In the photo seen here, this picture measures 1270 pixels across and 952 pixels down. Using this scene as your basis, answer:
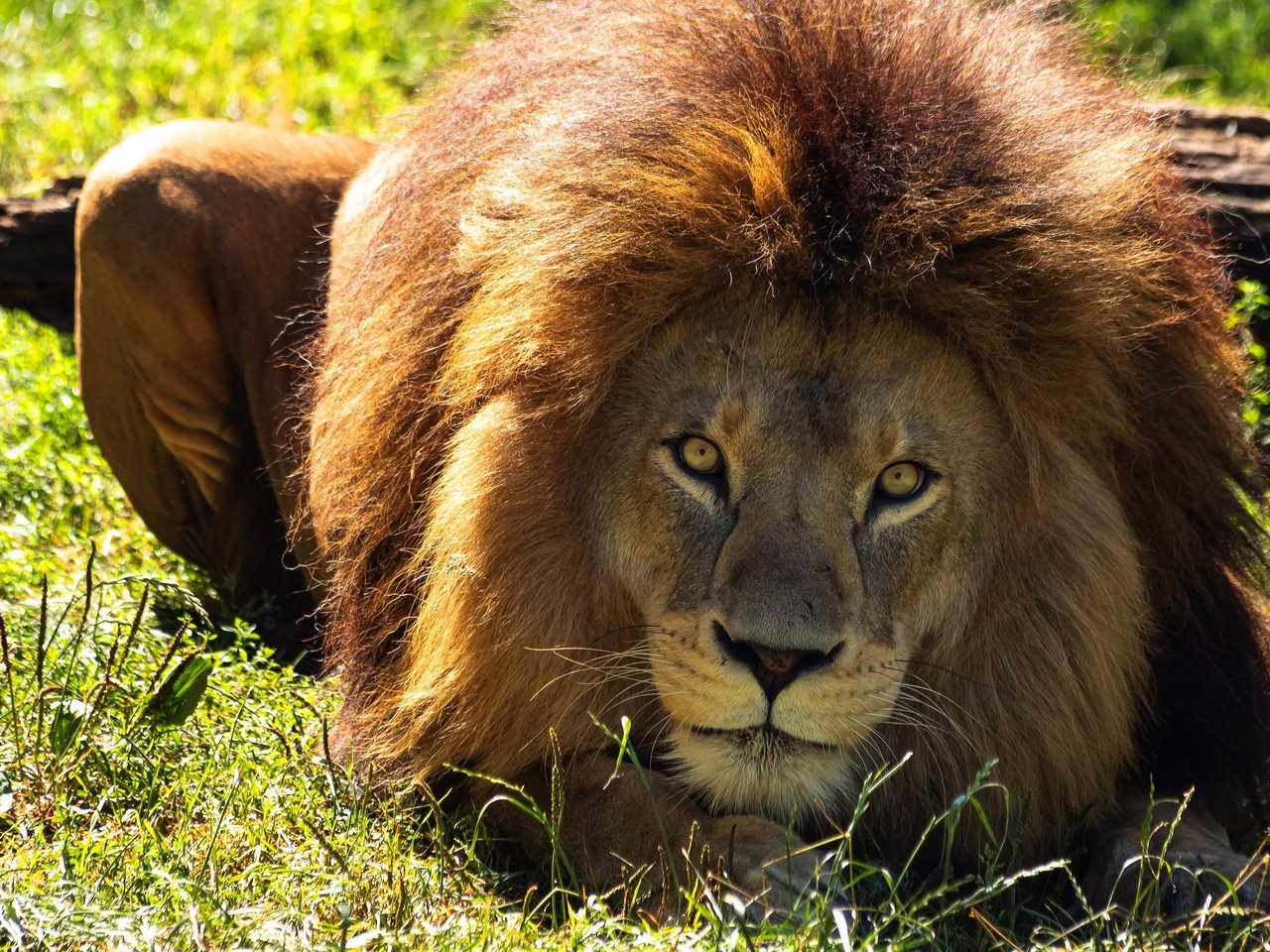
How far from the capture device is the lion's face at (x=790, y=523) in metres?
2.92

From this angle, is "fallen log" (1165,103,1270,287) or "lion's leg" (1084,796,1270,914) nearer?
"lion's leg" (1084,796,1270,914)

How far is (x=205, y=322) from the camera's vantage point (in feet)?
14.4

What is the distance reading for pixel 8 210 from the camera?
5184 mm

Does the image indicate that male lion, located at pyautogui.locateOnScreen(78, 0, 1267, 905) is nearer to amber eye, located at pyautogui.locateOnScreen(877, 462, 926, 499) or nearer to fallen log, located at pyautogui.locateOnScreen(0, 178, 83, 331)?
amber eye, located at pyautogui.locateOnScreen(877, 462, 926, 499)

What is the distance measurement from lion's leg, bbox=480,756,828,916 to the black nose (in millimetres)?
258

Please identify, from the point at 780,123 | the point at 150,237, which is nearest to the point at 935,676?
the point at 780,123

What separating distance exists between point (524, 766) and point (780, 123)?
1.34m

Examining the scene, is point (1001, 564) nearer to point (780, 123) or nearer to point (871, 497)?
point (871, 497)

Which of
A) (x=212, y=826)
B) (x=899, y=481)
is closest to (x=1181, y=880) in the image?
(x=899, y=481)

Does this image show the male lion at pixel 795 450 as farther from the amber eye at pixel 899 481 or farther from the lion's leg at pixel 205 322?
the lion's leg at pixel 205 322

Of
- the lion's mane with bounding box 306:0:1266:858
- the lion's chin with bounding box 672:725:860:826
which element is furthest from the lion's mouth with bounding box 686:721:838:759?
the lion's mane with bounding box 306:0:1266:858

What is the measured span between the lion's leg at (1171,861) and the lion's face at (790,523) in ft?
1.61

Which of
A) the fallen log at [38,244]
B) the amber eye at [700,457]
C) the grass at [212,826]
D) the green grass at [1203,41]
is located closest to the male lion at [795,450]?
the amber eye at [700,457]

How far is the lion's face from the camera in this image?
2.92m
